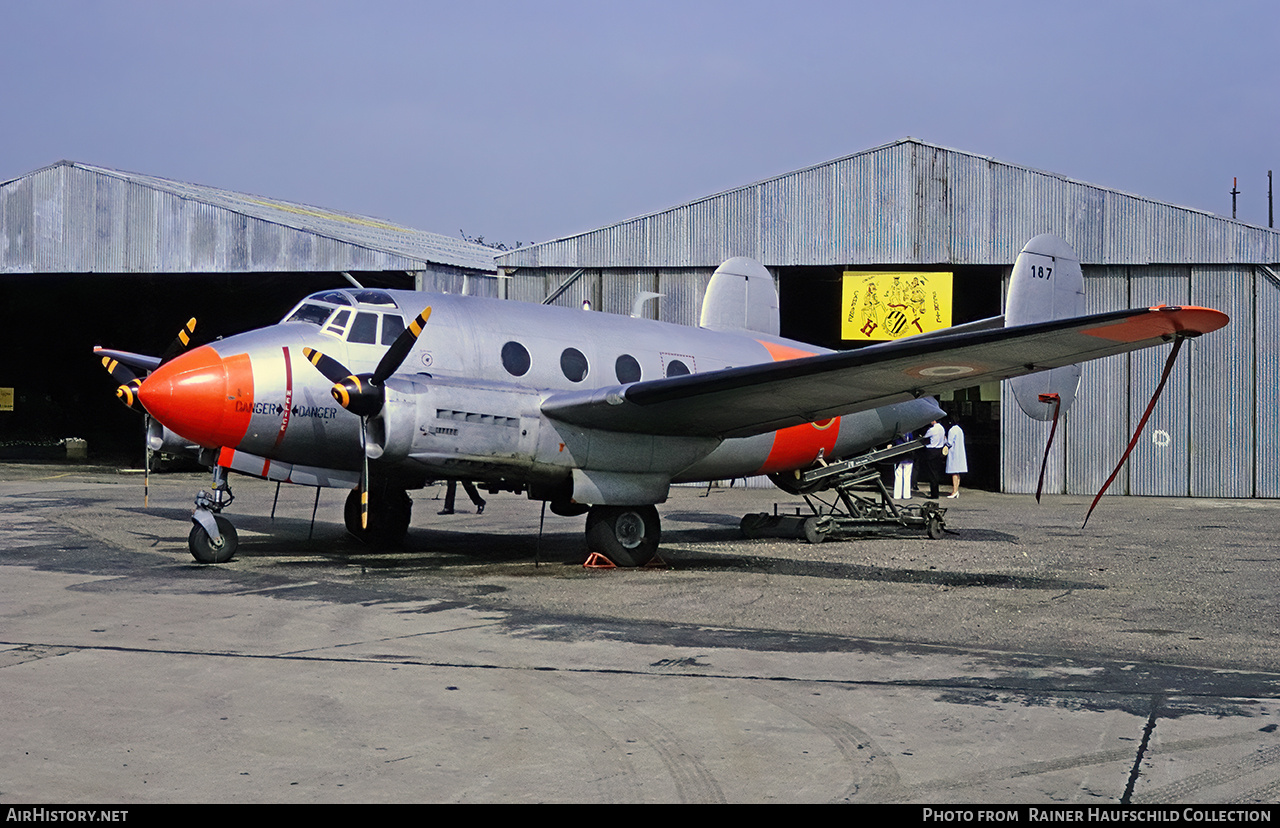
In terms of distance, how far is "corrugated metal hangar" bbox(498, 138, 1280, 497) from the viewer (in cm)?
2945

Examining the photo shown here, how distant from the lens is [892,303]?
104 feet

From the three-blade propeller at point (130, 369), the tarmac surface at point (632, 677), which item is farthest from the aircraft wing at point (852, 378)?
the three-blade propeller at point (130, 369)

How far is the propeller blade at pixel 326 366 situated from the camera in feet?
42.3

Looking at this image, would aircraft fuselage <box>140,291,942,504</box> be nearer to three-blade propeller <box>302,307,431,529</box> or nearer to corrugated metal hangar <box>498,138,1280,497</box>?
three-blade propeller <box>302,307,431,529</box>

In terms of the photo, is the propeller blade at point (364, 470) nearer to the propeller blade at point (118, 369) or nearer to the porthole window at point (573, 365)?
the porthole window at point (573, 365)

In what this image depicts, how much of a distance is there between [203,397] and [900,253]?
22.3m

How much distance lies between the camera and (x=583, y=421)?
1388cm

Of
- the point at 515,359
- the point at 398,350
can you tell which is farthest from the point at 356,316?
the point at 515,359

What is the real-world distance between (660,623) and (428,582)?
11.8 ft

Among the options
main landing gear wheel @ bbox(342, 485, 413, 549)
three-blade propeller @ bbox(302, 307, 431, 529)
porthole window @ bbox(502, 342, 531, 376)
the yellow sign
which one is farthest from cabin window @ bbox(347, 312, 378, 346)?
the yellow sign

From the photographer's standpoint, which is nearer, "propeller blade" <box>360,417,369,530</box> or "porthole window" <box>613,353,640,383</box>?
"propeller blade" <box>360,417,369,530</box>

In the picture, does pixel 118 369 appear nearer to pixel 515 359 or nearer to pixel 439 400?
pixel 439 400

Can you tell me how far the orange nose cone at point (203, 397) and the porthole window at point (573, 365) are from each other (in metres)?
3.84

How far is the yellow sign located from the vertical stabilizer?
11.6m
